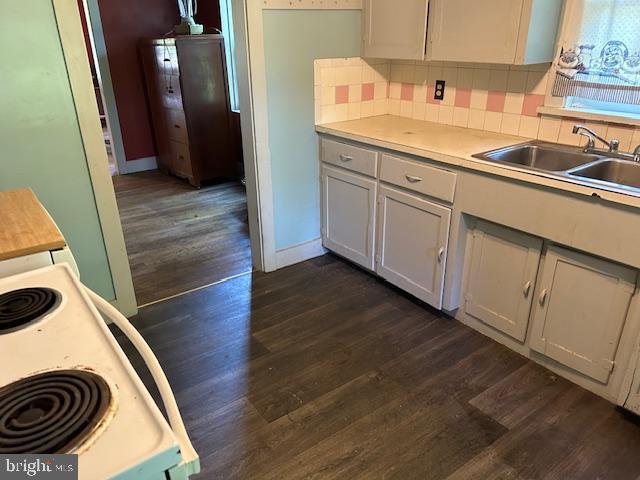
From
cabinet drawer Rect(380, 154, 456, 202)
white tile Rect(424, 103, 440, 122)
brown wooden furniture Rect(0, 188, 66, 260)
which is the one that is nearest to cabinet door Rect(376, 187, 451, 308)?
cabinet drawer Rect(380, 154, 456, 202)

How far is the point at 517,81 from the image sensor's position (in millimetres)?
2504

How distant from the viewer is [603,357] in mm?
1927

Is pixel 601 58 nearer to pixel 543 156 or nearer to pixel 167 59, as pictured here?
pixel 543 156

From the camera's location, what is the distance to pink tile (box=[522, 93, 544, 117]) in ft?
7.97

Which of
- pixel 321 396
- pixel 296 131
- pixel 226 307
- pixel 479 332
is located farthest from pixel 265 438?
pixel 296 131

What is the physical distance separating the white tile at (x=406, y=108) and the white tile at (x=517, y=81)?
72cm

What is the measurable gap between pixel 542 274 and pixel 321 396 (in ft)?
3.56

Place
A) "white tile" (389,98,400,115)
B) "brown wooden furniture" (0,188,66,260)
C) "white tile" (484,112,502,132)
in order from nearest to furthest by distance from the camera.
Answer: "brown wooden furniture" (0,188,66,260)
"white tile" (484,112,502,132)
"white tile" (389,98,400,115)

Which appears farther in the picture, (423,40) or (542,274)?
(423,40)

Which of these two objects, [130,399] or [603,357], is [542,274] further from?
[130,399]

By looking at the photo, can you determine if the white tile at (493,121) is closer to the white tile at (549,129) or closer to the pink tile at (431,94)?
the white tile at (549,129)

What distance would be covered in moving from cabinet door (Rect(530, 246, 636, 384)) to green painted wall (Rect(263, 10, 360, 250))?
155cm

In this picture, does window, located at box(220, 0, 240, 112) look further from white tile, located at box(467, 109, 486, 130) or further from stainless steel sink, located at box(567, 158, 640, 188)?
stainless steel sink, located at box(567, 158, 640, 188)

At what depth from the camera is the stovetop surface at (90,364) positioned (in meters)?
0.69
